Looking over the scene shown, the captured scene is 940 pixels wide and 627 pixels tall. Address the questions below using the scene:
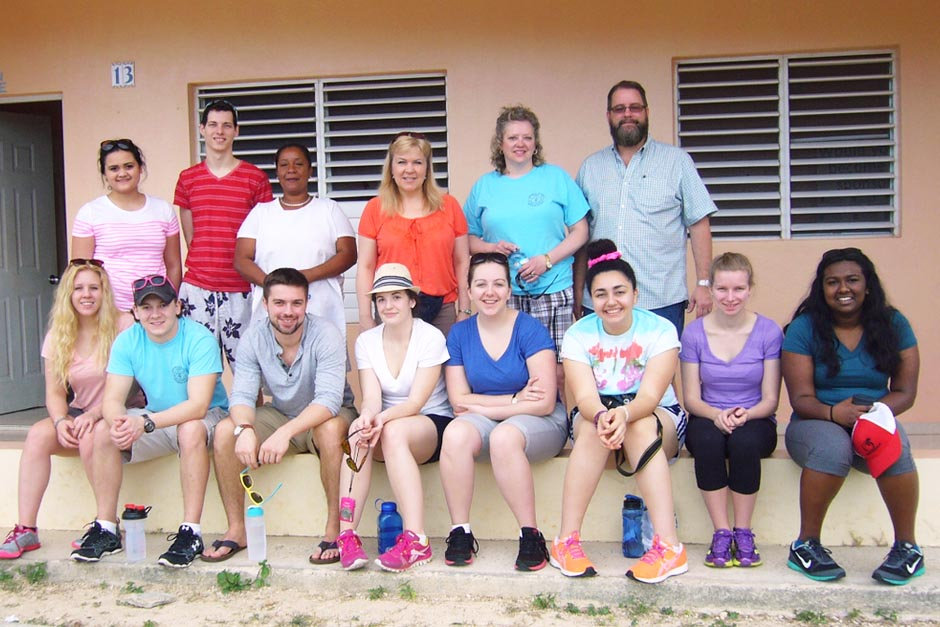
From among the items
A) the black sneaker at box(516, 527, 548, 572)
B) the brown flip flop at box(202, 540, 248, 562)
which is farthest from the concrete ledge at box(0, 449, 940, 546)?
the black sneaker at box(516, 527, 548, 572)

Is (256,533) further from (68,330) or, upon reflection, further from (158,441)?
(68,330)

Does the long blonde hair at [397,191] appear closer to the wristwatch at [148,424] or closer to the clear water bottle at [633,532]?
the wristwatch at [148,424]

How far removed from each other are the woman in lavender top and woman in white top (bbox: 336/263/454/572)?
1.05 m

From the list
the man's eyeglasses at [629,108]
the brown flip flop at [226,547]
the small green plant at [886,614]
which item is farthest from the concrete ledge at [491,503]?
the man's eyeglasses at [629,108]

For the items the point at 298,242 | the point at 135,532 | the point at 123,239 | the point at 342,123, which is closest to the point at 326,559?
the point at 135,532

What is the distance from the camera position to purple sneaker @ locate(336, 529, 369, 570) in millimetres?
3637

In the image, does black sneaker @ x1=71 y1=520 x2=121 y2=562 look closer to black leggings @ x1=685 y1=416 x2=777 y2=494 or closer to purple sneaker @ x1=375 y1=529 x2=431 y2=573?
purple sneaker @ x1=375 y1=529 x2=431 y2=573

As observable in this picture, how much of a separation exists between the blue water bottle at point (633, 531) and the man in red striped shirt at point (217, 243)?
206cm

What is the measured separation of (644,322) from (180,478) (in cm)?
214

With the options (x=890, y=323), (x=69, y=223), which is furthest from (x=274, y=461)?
(x=69, y=223)

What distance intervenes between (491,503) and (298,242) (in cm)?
151

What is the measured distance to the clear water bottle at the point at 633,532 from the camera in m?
3.72

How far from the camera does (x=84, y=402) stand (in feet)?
13.8

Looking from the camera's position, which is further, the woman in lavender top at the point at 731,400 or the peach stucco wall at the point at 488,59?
the peach stucco wall at the point at 488,59
